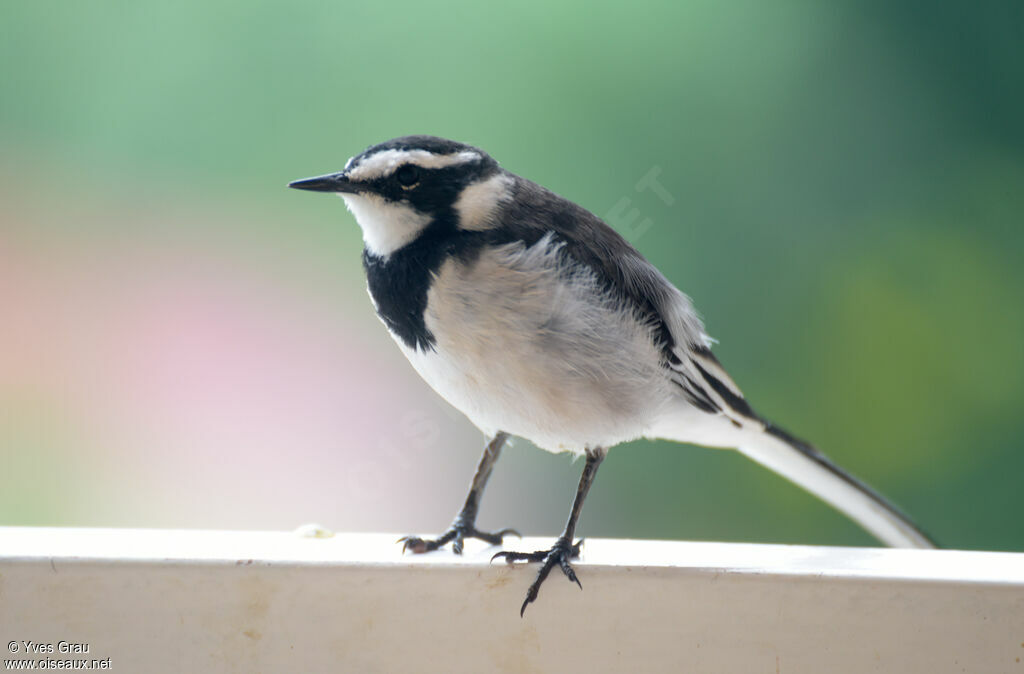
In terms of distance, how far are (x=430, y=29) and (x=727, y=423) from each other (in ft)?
4.21

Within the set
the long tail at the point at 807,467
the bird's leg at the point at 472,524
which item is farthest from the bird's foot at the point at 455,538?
the long tail at the point at 807,467

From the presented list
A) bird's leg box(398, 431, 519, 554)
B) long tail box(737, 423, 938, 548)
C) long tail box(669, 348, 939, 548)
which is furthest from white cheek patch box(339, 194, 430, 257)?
long tail box(737, 423, 938, 548)

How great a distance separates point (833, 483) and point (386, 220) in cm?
83

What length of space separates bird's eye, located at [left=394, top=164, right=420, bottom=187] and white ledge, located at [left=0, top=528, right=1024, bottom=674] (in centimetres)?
43

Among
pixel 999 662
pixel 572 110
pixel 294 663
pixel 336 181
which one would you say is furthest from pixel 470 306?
pixel 572 110

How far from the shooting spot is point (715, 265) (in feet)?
6.86

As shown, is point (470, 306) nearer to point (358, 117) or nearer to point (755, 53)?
point (358, 117)

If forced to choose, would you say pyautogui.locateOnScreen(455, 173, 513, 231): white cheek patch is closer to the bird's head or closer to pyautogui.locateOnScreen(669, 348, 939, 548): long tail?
the bird's head

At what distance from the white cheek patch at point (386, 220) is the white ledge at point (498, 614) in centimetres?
37

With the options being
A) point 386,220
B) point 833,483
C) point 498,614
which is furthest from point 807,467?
point 386,220

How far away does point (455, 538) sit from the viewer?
3.95 ft

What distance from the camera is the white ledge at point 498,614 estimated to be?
95cm

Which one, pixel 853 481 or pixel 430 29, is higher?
pixel 430 29

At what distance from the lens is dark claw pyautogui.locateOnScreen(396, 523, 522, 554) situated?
112 cm
